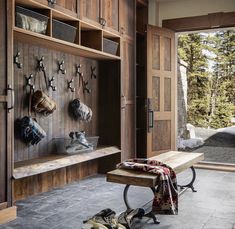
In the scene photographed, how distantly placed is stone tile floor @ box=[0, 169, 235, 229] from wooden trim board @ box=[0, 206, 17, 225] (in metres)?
0.06

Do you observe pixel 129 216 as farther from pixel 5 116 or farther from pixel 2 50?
pixel 2 50

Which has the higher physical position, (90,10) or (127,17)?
(127,17)

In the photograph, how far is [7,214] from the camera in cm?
306

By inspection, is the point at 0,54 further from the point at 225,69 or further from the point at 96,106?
the point at 225,69

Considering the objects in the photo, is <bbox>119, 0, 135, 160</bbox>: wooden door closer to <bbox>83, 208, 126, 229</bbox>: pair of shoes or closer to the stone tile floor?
the stone tile floor

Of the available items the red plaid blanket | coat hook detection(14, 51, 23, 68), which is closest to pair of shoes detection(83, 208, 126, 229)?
the red plaid blanket

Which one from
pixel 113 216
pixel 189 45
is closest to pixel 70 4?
pixel 113 216

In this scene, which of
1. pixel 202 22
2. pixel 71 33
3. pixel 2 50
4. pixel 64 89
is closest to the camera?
pixel 2 50

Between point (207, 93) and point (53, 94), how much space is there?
3.99m

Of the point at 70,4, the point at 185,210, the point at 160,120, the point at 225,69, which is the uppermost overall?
the point at 70,4

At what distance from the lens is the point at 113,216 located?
111 inches

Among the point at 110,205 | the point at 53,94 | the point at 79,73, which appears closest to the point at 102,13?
the point at 79,73

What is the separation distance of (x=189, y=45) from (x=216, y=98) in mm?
1297

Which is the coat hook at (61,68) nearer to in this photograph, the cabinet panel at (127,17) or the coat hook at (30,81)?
the coat hook at (30,81)
